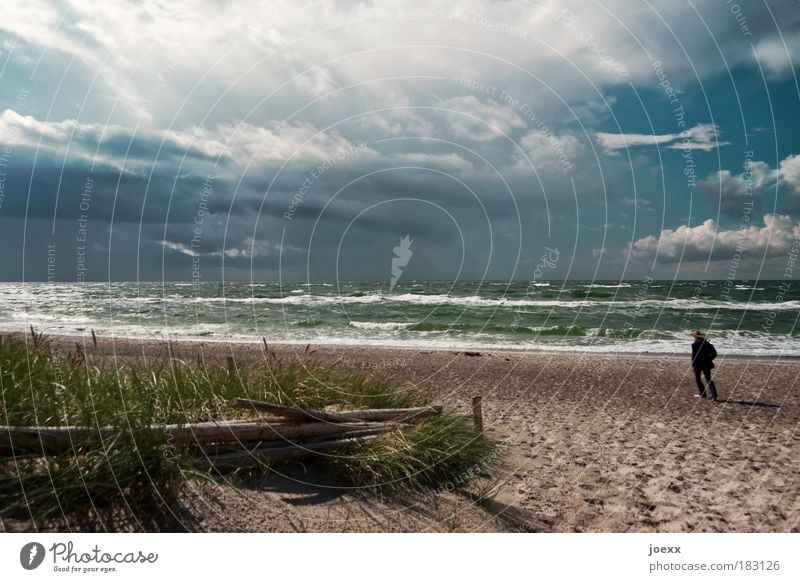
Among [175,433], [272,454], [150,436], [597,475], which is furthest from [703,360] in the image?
[150,436]

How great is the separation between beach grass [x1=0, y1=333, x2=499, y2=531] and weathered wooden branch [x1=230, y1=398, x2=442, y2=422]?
212 millimetres

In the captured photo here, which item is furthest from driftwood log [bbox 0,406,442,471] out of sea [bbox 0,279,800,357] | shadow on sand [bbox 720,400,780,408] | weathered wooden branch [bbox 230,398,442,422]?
sea [bbox 0,279,800,357]

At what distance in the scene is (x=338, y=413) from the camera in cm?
638

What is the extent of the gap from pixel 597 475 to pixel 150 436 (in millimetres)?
5730

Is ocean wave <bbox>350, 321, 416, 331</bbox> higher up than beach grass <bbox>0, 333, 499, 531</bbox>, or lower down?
lower down

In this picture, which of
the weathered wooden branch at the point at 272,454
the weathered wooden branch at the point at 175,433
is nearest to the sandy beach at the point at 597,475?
the weathered wooden branch at the point at 272,454

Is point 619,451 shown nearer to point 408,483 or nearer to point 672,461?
point 672,461

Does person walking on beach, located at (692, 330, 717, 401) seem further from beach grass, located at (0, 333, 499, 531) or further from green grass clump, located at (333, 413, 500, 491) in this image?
green grass clump, located at (333, 413, 500, 491)

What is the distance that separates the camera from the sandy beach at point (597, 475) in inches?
206

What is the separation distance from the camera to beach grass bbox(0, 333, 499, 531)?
14.0ft

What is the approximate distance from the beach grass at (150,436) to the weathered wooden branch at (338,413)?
0.70ft

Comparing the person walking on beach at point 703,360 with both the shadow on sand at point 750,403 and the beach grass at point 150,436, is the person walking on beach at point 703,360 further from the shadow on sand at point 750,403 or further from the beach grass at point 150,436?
the beach grass at point 150,436

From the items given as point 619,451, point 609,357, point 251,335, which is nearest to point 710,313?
point 609,357

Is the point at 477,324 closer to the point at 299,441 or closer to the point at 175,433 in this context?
the point at 299,441
